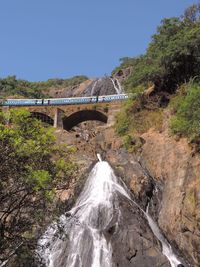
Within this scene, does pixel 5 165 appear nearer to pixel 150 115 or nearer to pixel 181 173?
pixel 181 173

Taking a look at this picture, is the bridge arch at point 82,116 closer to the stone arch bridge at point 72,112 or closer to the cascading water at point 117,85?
the stone arch bridge at point 72,112

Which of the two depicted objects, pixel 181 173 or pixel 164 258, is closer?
pixel 164 258

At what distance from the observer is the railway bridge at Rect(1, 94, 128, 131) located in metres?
39.1

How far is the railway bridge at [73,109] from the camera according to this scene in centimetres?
3909

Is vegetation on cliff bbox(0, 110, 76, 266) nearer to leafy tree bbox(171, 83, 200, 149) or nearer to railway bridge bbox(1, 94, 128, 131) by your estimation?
leafy tree bbox(171, 83, 200, 149)

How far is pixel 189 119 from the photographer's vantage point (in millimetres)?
21078

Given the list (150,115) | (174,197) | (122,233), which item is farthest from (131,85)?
(122,233)

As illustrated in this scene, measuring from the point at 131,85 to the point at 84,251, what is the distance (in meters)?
16.7

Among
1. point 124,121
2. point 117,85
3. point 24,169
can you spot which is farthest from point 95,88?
point 24,169

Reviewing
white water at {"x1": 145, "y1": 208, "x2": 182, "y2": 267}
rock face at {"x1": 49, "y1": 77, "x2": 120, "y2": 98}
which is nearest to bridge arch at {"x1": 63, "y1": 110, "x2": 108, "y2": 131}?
rock face at {"x1": 49, "y1": 77, "x2": 120, "y2": 98}

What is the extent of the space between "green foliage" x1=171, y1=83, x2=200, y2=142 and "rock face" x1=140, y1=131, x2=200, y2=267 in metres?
0.54

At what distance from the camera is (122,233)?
16.3m

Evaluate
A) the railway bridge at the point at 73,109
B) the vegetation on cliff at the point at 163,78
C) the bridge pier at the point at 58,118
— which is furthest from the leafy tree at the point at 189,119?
the bridge pier at the point at 58,118

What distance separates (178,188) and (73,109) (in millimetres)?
23254
